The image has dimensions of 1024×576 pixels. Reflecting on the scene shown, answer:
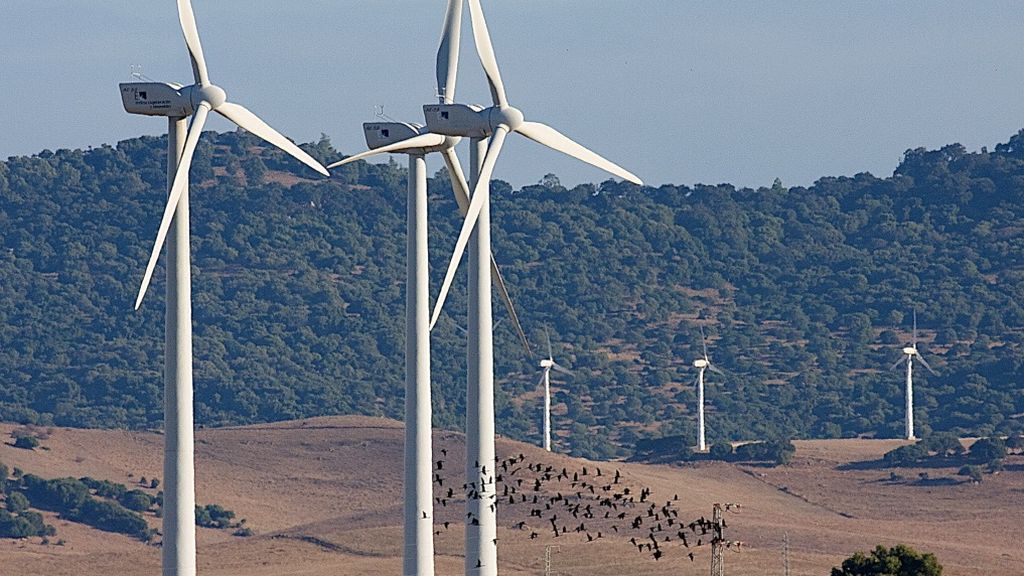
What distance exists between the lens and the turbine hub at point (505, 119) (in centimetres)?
7644

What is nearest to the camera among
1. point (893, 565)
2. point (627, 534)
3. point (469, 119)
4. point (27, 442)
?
point (469, 119)

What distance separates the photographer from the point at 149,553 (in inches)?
6024

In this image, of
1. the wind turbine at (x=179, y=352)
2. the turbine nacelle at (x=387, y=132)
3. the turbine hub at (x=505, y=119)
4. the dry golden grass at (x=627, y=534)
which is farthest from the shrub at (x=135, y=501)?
the wind turbine at (x=179, y=352)

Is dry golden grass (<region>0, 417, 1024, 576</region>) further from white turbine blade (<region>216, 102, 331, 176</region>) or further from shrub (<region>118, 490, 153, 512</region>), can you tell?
white turbine blade (<region>216, 102, 331, 176</region>)

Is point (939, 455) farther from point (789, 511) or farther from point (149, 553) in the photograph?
point (149, 553)

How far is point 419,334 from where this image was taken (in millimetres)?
77500

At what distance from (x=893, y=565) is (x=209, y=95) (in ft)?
135

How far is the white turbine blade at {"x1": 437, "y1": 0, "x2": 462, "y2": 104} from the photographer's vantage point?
80.8 m

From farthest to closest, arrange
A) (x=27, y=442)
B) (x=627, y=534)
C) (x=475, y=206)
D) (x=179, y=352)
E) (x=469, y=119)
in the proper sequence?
1. (x=27, y=442)
2. (x=627, y=534)
3. (x=469, y=119)
4. (x=475, y=206)
5. (x=179, y=352)

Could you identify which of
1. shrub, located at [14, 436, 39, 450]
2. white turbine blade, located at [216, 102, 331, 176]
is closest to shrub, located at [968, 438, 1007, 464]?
shrub, located at [14, 436, 39, 450]

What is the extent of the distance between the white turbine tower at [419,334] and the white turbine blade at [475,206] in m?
1.64

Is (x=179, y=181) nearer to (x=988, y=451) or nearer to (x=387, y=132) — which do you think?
(x=387, y=132)

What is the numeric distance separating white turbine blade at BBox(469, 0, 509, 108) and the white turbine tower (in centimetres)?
230

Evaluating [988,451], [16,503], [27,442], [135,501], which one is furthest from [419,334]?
[27,442]
